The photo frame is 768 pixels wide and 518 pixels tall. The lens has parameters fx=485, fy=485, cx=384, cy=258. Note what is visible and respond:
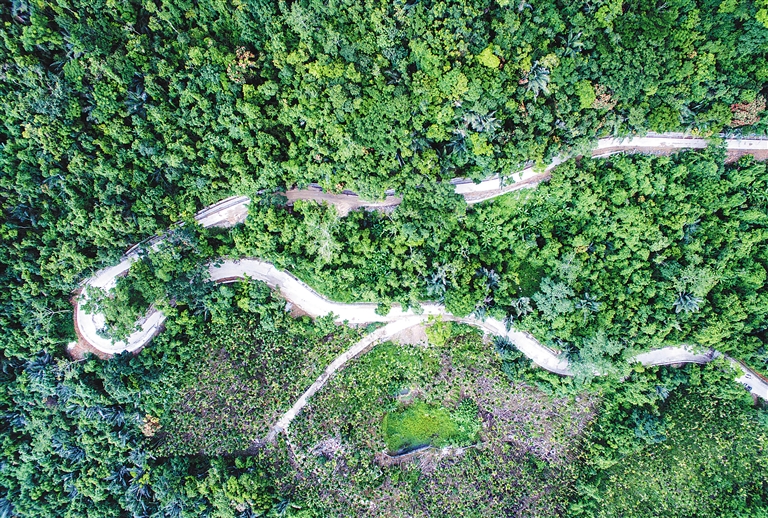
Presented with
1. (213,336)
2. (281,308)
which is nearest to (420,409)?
(281,308)

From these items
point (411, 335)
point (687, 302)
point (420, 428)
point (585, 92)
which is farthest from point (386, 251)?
point (687, 302)

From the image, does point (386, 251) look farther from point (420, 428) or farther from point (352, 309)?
point (420, 428)

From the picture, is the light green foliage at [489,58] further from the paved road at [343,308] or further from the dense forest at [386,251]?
the paved road at [343,308]

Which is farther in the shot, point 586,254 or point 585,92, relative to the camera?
point 586,254

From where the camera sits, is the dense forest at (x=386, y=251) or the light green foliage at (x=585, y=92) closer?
the light green foliage at (x=585, y=92)

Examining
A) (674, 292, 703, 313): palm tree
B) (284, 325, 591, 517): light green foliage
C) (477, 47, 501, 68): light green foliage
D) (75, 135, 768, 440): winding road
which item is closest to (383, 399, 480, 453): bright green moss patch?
(284, 325, 591, 517): light green foliage

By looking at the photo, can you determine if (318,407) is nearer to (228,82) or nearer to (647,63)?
(228,82)

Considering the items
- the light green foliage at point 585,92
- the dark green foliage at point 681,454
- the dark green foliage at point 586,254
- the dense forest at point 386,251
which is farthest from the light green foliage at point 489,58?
the dark green foliage at point 681,454
